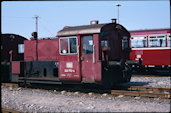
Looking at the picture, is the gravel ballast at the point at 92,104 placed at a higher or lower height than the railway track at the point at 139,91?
lower

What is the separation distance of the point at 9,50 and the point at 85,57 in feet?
21.4

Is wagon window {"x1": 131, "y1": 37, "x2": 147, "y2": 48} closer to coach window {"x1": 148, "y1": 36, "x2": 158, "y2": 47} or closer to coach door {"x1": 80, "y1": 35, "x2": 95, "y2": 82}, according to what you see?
coach window {"x1": 148, "y1": 36, "x2": 158, "y2": 47}

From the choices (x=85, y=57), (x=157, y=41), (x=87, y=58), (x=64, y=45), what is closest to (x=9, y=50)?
(x=64, y=45)

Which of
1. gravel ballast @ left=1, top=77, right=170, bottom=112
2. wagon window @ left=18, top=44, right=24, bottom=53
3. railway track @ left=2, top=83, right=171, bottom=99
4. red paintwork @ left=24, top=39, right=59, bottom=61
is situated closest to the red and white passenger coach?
railway track @ left=2, top=83, right=171, bottom=99

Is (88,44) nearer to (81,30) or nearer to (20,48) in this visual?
(81,30)

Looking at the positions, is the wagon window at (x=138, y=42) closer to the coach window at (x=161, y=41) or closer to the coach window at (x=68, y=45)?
the coach window at (x=161, y=41)

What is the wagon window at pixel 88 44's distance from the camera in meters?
9.12

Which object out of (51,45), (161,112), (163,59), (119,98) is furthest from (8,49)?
(163,59)

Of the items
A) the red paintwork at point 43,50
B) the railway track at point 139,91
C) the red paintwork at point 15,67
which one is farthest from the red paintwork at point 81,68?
the red paintwork at point 15,67

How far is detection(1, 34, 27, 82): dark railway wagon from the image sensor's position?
13.1 meters

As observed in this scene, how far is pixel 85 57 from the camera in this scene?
9.21 m

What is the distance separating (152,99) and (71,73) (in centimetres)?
358

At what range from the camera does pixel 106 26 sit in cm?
946

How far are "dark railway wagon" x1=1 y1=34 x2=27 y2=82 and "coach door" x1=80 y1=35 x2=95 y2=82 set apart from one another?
18.9 ft
